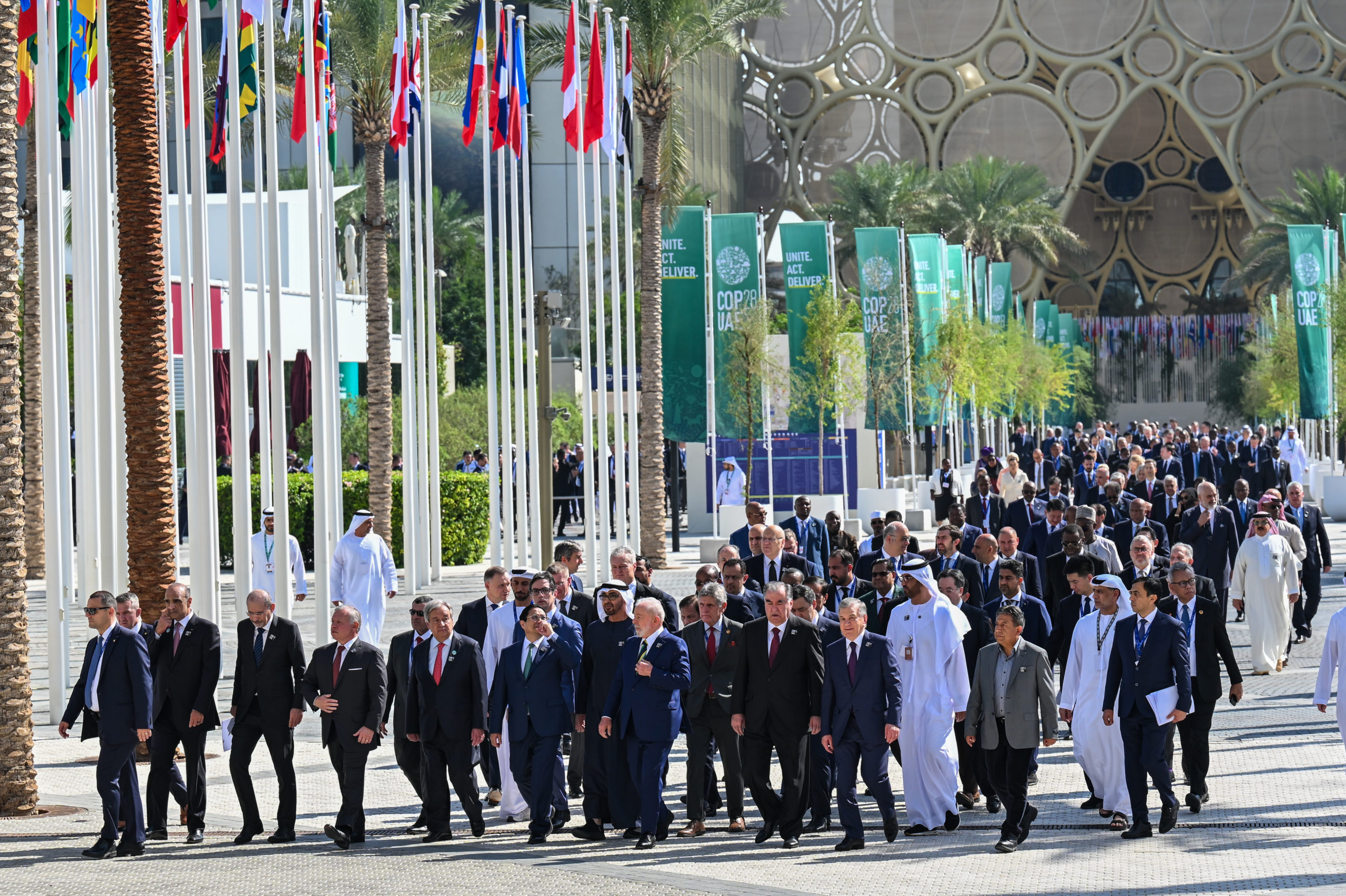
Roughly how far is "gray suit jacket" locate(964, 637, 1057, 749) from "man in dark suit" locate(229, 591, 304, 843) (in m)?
3.59

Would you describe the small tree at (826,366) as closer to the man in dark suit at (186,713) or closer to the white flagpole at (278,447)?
the white flagpole at (278,447)

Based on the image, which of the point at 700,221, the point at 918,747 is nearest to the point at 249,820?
the point at 918,747

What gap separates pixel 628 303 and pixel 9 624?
14.8 metres

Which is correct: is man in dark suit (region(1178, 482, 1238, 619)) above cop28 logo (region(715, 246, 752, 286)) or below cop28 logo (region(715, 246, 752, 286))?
below

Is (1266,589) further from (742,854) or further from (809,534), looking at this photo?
(742,854)

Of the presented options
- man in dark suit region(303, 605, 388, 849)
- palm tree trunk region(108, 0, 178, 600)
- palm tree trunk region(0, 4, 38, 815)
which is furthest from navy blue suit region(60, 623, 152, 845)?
palm tree trunk region(108, 0, 178, 600)

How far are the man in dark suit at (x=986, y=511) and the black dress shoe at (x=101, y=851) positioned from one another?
12107mm

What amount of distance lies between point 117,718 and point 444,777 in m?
1.75

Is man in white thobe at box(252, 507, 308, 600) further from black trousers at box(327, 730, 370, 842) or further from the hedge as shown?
the hedge

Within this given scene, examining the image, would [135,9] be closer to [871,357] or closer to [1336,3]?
[871,357]

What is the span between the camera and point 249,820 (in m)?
9.62

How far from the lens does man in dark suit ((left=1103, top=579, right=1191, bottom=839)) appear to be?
9.27 m

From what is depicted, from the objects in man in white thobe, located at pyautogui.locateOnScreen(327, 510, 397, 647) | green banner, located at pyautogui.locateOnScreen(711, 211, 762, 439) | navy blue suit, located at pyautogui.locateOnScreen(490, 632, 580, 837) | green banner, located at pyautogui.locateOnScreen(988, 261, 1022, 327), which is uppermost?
green banner, located at pyautogui.locateOnScreen(988, 261, 1022, 327)

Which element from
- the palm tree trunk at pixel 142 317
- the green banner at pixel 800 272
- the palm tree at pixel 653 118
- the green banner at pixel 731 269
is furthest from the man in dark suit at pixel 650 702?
the green banner at pixel 800 272
